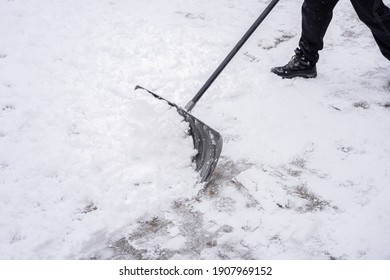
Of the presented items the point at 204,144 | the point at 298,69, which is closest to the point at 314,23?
the point at 298,69

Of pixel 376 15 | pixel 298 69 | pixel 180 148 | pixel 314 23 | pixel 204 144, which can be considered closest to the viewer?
pixel 204 144

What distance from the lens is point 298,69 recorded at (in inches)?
113

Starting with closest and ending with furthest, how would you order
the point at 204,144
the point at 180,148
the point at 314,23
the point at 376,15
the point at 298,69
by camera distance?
the point at 204,144, the point at 180,148, the point at 376,15, the point at 314,23, the point at 298,69

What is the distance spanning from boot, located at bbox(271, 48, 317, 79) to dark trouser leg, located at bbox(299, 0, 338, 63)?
0.15 ft

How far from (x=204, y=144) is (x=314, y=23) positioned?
1577mm

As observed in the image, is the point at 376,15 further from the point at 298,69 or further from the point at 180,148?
the point at 180,148

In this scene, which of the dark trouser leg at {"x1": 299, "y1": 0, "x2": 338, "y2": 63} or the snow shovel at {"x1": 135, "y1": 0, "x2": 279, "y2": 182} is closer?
the snow shovel at {"x1": 135, "y1": 0, "x2": 279, "y2": 182}

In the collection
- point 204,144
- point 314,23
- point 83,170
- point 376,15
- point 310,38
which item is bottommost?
point 83,170

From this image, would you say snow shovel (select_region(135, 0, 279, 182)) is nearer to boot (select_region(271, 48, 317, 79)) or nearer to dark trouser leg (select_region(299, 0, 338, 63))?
boot (select_region(271, 48, 317, 79))

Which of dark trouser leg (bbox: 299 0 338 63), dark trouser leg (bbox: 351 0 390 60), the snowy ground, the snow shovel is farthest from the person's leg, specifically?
the snow shovel

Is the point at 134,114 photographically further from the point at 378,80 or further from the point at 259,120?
the point at 378,80

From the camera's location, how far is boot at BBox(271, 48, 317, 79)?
287 cm
